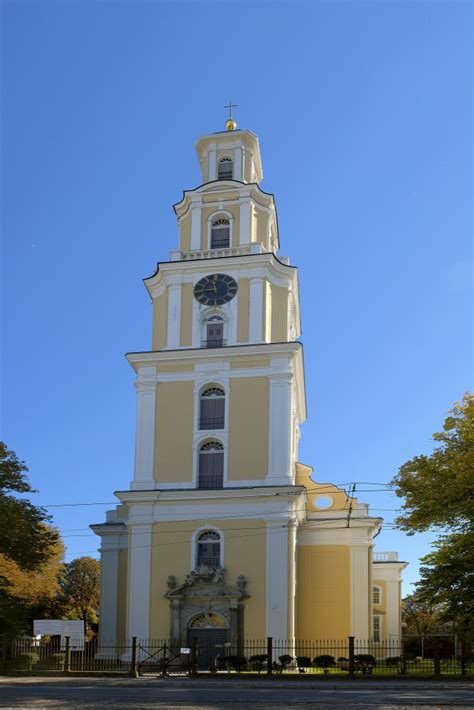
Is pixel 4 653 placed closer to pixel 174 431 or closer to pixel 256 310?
pixel 174 431

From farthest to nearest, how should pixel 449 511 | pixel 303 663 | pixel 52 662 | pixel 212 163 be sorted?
pixel 212 163 → pixel 303 663 → pixel 52 662 → pixel 449 511

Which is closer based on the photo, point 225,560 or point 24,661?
point 24,661

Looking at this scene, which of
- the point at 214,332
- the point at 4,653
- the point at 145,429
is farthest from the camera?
the point at 214,332

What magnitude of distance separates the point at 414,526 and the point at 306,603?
1685cm

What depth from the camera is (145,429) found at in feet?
152

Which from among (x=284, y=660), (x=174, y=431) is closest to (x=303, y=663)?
(x=284, y=660)

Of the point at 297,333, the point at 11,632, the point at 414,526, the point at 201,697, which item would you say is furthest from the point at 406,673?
the point at 297,333

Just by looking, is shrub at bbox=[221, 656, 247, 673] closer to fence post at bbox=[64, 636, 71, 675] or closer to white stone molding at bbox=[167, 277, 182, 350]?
fence post at bbox=[64, 636, 71, 675]

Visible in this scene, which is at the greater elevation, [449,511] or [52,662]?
[449,511]

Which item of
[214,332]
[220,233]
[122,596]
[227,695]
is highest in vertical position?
[220,233]

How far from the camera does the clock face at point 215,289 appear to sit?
47.7 metres

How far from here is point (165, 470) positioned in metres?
45.3

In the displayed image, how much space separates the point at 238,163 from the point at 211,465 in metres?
18.7

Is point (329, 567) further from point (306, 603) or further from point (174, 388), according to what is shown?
point (174, 388)
